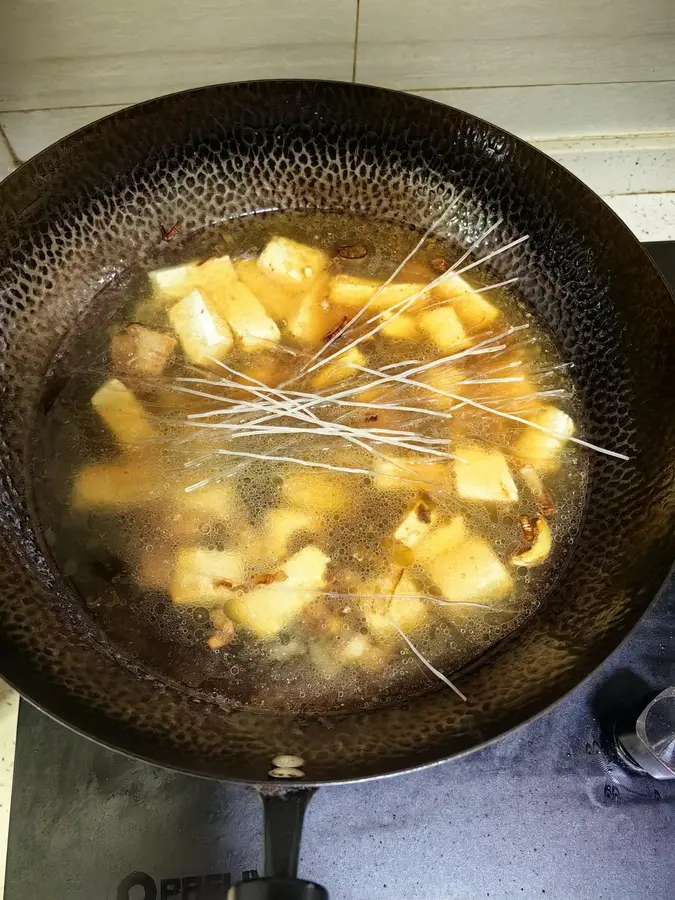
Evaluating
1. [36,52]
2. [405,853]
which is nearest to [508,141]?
[36,52]

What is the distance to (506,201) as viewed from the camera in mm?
1204

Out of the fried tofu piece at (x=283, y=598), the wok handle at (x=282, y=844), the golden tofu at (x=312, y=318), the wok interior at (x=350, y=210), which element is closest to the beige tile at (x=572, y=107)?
the wok interior at (x=350, y=210)

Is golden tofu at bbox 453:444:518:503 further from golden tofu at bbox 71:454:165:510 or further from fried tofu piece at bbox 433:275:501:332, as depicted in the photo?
golden tofu at bbox 71:454:165:510

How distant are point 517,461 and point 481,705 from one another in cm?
39

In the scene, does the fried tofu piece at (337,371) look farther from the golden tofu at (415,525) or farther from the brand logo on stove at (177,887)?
the brand logo on stove at (177,887)

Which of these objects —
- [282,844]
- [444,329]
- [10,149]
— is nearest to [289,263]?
[444,329]

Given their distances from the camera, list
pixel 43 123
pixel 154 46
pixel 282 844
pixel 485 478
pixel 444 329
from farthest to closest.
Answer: pixel 43 123 → pixel 154 46 → pixel 444 329 → pixel 485 478 → pixel 282 844

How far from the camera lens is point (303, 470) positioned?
3.50 ft

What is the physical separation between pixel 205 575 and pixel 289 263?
572mm

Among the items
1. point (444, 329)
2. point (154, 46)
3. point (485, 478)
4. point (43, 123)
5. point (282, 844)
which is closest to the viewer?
point (282, 844)

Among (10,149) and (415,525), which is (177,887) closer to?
(415,525)

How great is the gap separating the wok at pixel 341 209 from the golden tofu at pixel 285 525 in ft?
0.81

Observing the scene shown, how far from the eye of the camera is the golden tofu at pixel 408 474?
106 centimetres

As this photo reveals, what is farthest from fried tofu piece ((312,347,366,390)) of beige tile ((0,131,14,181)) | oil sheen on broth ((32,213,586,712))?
beige tile ((0,131,14,181))
